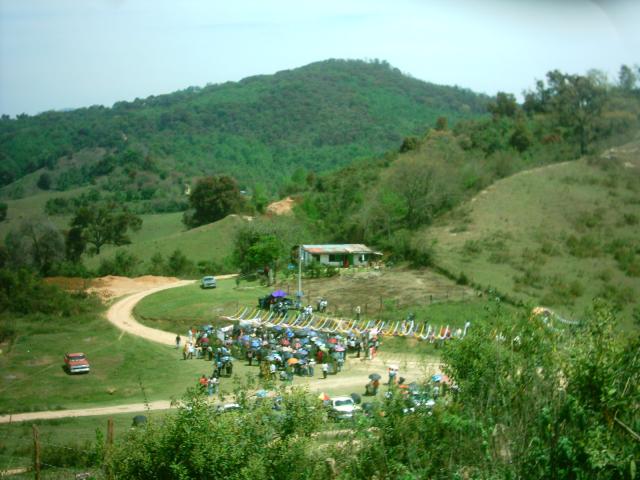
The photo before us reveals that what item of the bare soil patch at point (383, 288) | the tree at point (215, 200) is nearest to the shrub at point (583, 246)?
the bare soil patch at point (383, 288)

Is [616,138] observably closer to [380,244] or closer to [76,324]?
[380,244]

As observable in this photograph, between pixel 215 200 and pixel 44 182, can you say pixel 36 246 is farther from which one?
pixel 44 182

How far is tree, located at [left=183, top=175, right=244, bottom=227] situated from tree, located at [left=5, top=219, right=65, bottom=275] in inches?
623

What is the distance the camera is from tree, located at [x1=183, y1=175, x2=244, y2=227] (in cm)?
6234

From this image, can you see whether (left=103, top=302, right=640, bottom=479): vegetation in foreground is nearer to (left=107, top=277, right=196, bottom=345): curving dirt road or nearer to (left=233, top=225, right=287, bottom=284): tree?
(left=107, top=277, right=196, bottom=345): curving dirt road

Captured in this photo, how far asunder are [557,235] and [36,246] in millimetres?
31764

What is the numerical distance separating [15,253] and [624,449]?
1781 inches

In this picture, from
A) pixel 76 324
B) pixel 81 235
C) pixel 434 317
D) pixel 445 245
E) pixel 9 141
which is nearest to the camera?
pixel 434 317

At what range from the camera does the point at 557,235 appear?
41375 mm

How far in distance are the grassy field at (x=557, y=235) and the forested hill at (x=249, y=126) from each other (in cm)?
5646

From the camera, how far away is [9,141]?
307 ft

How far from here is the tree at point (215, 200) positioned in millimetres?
62344

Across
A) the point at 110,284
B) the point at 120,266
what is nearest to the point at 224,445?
the point at 110,284

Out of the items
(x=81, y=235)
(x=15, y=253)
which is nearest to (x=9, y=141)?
(x=81, y=235)
